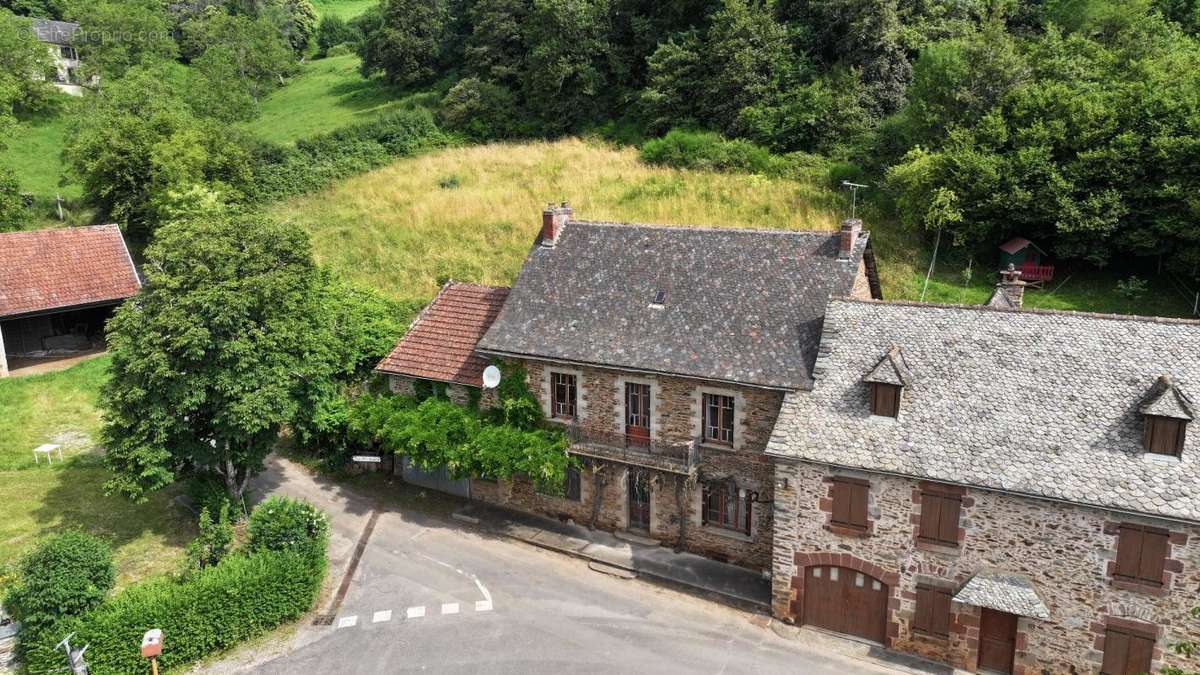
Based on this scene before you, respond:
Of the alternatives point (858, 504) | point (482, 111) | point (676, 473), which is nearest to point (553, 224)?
point (676, 473)

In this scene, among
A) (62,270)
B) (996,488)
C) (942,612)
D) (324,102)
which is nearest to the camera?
(996,488)

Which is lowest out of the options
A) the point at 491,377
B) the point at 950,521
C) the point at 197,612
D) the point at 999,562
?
the point at 197,612

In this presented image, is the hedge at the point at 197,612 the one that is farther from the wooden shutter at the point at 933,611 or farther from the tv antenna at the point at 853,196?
the tv antenna at the point at 853,196

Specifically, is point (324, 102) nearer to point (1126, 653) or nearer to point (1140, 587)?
point (1140, 587)

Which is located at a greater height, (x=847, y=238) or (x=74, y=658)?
(x=847, y=238)

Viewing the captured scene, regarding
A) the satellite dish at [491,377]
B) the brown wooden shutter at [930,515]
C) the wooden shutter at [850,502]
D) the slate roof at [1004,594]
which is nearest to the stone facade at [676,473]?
the satellite dish at [491,377]

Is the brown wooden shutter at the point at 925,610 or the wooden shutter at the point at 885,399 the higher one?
the wooden shutter at the point at 885,399
